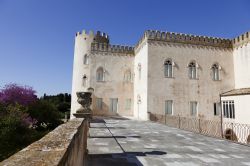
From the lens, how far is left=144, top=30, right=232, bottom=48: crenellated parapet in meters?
22.0

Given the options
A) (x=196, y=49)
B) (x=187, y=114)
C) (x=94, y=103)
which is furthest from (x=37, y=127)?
(x=196, y=49)

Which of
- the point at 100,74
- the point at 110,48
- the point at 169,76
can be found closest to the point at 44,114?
the point at 100,74

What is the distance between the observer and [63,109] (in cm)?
5378

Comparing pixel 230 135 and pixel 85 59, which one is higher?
pixel 85 59

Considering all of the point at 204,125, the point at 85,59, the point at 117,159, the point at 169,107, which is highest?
the point at 85,59

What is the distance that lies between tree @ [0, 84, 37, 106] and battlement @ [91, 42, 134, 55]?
961cm

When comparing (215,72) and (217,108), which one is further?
(215,72)

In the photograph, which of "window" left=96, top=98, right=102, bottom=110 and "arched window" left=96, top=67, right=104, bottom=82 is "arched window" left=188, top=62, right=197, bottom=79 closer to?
"arched window" left=96, top=67, right=104, bottom=82

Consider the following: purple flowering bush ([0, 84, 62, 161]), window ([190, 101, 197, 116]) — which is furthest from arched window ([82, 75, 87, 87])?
window ([190, 101, 197, 116])

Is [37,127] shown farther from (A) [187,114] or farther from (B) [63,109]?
(B) [63,109]

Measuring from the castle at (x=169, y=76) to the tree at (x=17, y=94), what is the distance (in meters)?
7.20

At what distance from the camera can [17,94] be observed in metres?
18.5

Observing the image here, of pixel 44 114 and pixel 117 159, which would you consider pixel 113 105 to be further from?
pixel 117 159

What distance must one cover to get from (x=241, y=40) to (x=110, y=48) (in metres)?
14.3
